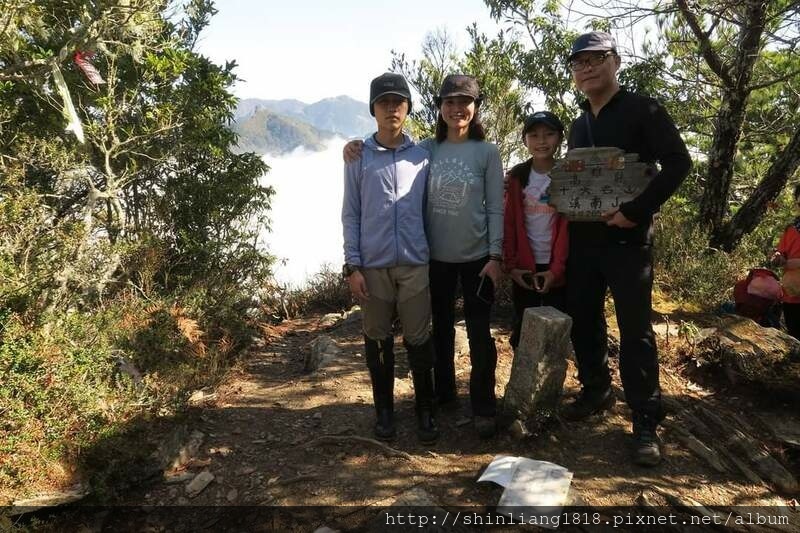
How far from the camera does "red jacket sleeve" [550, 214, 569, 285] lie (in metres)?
3.36

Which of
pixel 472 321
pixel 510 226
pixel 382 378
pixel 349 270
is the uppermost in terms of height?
pixel 510 226

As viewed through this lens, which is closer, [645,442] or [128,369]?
[645,442]

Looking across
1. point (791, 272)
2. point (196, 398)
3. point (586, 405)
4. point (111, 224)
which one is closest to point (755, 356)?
point (791, 272)

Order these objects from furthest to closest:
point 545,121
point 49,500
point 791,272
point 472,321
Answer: point 791,272 < point 472,321 < point 545,121 < point 49,500

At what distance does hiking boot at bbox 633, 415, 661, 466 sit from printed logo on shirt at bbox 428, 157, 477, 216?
6.18 feet

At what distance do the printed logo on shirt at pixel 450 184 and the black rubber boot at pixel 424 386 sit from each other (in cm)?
97

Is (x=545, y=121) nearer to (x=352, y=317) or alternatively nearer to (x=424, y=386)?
(x=424, y=386)

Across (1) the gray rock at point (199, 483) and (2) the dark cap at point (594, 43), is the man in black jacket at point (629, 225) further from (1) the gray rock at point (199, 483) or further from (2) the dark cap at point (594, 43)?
(1) the gray rock at point (199, 483)

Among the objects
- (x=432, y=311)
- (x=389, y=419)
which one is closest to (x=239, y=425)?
(x=389, y=419)

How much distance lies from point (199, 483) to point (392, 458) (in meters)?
1.36

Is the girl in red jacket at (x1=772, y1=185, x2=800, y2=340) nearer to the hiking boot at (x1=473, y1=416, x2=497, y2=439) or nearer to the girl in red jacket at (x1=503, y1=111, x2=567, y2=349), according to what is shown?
the girl in red jacket at (x1=503, y1=111, x2=567, y2=349)

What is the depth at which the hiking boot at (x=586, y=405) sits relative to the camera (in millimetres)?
3594

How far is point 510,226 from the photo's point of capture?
3.52m

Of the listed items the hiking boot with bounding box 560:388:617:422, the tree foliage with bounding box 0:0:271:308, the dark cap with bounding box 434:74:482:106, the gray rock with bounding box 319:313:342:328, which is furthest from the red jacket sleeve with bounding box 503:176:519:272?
the gray rock with bounding box 319:313:342:328
